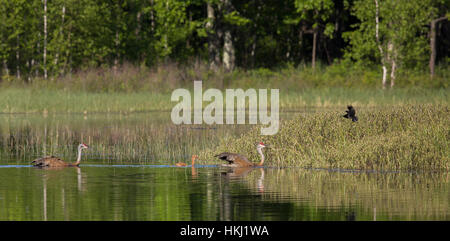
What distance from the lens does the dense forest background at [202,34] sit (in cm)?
4544

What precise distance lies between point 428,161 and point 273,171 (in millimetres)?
3231

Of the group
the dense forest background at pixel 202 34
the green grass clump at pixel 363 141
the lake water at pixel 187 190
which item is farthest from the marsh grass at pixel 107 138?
the dense forest background at pixel 202 34

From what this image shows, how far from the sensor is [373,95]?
135 ft

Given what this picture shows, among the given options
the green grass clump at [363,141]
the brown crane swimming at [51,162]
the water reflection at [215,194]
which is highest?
the green grass clump at [363,141]

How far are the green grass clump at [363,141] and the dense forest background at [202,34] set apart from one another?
76.4ft

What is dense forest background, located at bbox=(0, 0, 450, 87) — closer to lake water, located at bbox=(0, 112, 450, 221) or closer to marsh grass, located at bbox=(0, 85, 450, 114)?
marsh grass, located at bbox=(0, 85, 450, 114)

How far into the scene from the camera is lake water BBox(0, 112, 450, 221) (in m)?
13.7

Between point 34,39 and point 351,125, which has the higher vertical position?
point 34,39

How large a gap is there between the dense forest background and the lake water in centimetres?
2318

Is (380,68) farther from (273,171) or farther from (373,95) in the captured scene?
(273,171)

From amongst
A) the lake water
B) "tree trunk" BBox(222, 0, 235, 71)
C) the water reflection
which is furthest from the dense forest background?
the water reflection

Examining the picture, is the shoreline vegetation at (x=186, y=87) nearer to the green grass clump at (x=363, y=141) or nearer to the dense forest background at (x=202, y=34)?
the dense forest background at (x=202, y=34)

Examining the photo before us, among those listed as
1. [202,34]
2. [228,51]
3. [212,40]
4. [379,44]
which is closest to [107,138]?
[379,44]

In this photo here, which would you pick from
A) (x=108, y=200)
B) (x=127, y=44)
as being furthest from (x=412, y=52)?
(x=108, y=200)
